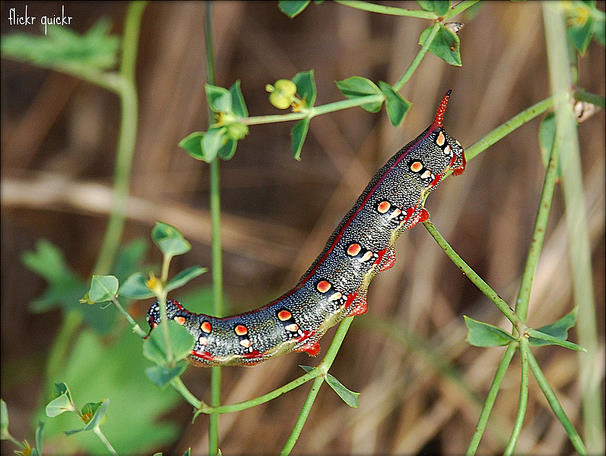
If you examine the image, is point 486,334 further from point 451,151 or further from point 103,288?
point 103,288

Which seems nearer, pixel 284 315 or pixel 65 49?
pixel 284 315

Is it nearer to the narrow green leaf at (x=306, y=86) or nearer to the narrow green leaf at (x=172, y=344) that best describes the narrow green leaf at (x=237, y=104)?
the narrow green leaf at (x=306, y=86)

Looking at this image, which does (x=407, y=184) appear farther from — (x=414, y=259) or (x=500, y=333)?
(x=414, y=259)

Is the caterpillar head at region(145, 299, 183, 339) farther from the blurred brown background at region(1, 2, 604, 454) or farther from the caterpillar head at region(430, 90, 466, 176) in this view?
the blurred brown background at region(1, 2, 604, 454)

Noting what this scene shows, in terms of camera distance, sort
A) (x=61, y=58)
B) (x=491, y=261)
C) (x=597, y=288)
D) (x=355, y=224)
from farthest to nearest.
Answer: (x=491, y=261), (x=597, y=288), (x=61, y=58), (x=355, y=224)

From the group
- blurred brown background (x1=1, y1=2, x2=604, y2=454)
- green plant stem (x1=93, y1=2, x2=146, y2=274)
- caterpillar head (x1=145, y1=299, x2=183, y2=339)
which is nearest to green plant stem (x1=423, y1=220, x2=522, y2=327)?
caterpillar head (x1=145, y1=299, x2=183, y2=339)

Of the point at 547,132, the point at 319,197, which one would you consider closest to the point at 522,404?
the point at 547,132

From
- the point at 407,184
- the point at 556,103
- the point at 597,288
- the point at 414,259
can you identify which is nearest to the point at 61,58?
the point at 407,184
